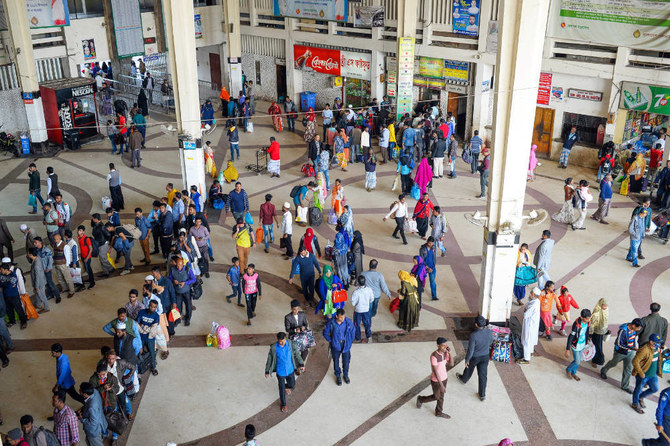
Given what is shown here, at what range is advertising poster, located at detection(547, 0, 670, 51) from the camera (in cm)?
1780

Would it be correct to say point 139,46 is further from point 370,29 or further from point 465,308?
point 465,308

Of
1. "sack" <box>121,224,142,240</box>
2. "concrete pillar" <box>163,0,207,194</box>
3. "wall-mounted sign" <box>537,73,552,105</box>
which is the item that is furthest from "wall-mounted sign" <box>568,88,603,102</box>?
"sack" <box>121,224,142,240</box>

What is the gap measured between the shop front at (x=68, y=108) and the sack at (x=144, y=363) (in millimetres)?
14332

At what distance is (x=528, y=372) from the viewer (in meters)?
11.1

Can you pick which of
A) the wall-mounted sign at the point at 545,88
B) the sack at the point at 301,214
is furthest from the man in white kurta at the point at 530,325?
the wall-mounted sign at the point at 545,88

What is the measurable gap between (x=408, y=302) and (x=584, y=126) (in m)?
12.7

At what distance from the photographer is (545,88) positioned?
21266 millimetres

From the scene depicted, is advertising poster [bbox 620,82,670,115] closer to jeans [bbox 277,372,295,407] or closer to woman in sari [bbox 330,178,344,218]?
woman in sari [bbox 330,178,344,218]

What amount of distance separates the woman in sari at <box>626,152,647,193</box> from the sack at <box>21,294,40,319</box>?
636 inches

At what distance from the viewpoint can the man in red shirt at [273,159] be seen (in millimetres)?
19641

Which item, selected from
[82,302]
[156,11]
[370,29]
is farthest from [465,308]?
[156,11]

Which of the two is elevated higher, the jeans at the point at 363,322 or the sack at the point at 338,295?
the sack at the point at 338,295

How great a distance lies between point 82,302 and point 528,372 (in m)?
9.07

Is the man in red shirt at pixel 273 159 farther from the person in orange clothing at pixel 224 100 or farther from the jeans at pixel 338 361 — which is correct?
the jeans at pixel 338 361
